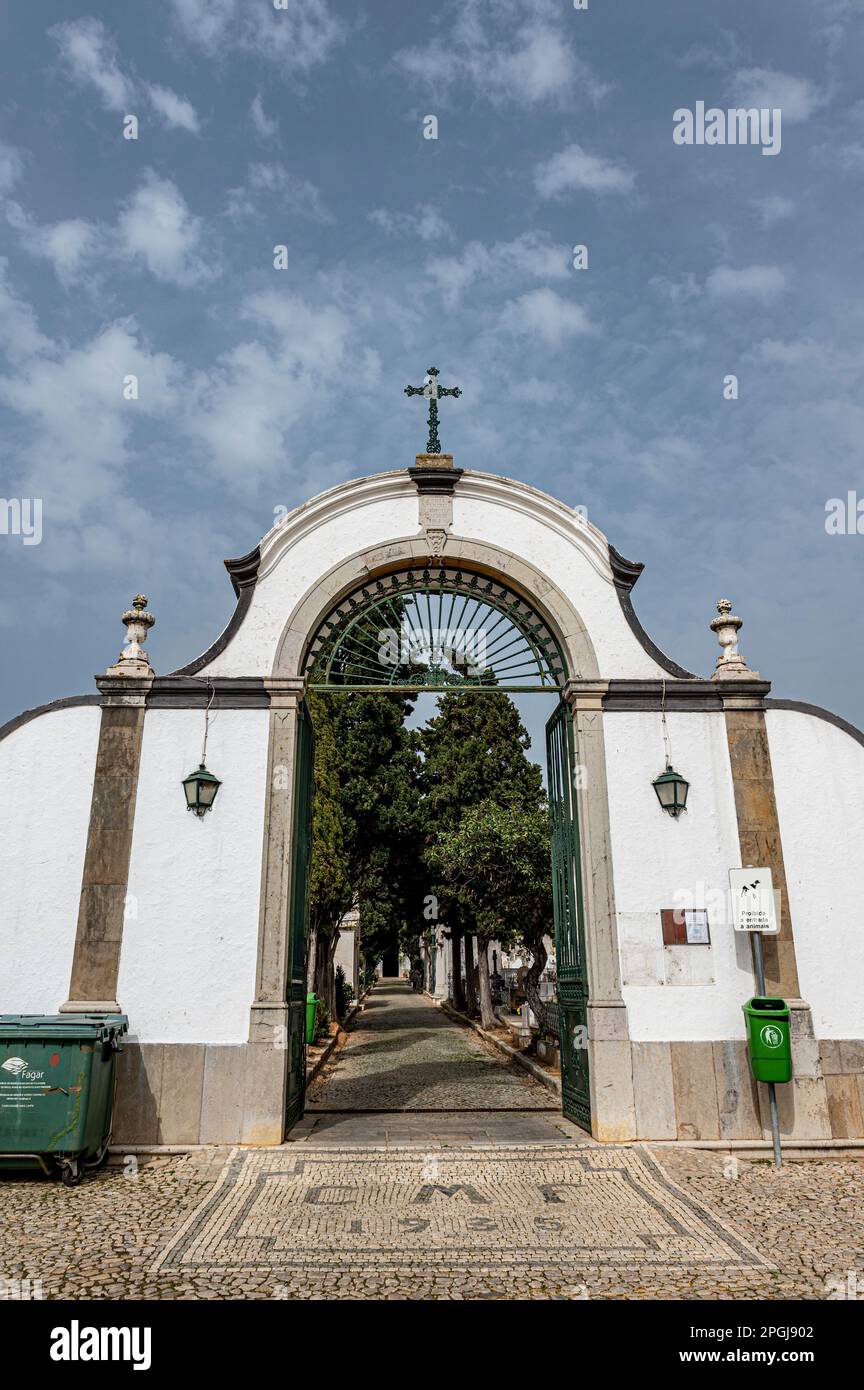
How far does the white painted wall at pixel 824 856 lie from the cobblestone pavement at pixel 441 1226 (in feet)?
4.20

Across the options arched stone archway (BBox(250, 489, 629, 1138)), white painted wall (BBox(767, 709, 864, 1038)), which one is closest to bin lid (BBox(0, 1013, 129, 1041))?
arched stone archway (BBox(250, 489, 629, 1138))

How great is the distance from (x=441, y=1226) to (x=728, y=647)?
5563 mm

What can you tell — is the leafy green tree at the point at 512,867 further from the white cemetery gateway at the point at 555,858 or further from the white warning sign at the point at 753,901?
the white warning sign at the point at 753,901

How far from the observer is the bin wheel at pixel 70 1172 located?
6.11 meters

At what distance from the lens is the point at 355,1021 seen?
23.2 metres

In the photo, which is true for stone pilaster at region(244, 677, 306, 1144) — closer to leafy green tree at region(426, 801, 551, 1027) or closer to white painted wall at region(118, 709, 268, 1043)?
white painted wall at region(118, 709, 268, 1043)

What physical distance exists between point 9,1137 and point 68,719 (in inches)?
133

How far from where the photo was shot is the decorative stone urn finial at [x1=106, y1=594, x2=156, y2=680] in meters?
8.00

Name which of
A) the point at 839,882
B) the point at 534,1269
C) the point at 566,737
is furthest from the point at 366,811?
the point at 534,1269

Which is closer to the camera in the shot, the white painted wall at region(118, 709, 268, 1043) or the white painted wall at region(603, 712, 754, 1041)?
the white painted wall at region(118, 709, 268, 1043)

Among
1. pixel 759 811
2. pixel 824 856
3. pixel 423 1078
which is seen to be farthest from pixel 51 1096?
pixel 423 1078

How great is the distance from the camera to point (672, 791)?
25.4 ft

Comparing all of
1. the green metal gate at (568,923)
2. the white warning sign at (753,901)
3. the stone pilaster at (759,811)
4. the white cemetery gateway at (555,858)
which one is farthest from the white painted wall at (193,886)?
the stone pilaster at (759,811)

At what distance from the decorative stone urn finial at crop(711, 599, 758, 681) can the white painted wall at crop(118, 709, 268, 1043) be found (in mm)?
4286
